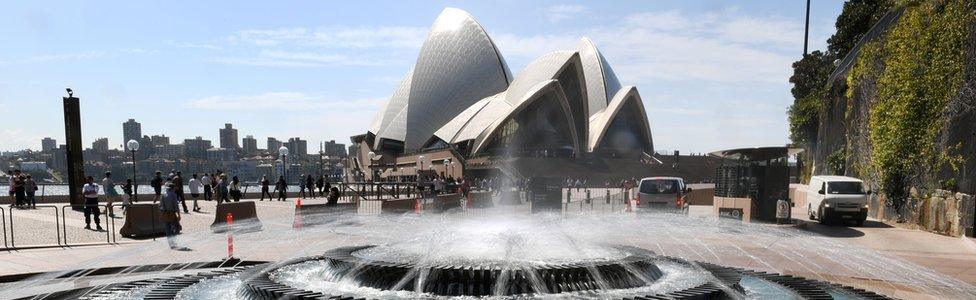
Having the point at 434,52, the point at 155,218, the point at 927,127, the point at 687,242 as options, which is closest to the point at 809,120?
the point at 927,127

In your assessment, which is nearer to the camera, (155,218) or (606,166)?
(155,218)

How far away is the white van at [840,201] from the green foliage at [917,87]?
1.73 metres

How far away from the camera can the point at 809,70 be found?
38.6 meters

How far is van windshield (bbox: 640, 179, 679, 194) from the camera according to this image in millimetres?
19125

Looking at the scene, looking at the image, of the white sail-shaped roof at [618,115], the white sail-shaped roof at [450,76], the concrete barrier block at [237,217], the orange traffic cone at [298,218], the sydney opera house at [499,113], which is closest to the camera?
the concrete barrier block at [237,217]

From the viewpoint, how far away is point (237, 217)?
50.6 feet

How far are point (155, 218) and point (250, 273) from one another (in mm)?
8426

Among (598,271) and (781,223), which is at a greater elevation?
(598,271)

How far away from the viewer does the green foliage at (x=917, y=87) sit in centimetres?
1542

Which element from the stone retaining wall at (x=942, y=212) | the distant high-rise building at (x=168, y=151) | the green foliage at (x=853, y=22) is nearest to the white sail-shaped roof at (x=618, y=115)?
the green foliage at (x=853, y=22)

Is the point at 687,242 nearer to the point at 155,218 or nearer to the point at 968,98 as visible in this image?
the point at 968,98

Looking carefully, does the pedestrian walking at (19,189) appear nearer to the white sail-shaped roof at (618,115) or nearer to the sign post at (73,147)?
the sign post at (73,147)

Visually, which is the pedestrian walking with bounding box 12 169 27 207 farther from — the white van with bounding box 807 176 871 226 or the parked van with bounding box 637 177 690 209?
Answer: the white van with bounding box 807 176 871 226

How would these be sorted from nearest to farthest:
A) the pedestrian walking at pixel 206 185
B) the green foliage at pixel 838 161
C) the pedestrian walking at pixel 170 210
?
the pedestrian walking at pixel 170 210
the pedestrian walking at pixel 206 185
the green foliage at pixel 838 161
